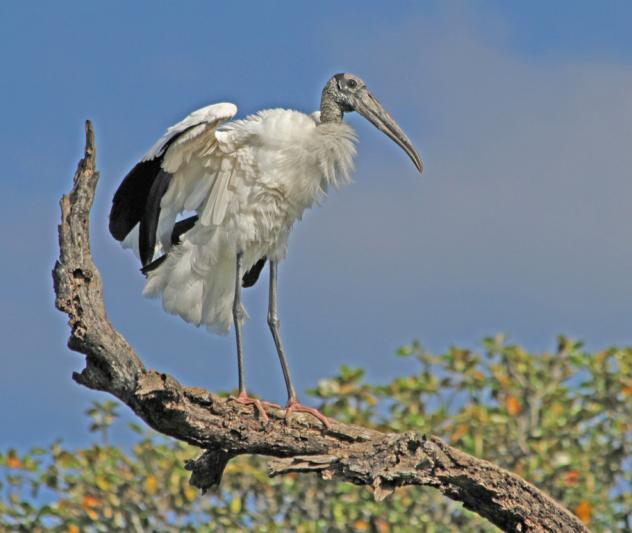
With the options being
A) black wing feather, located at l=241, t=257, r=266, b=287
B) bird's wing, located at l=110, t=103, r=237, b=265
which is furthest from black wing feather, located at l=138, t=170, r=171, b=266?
black wing feather, located at l=241, t=257, r=266, b=287

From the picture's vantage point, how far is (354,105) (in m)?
7.10

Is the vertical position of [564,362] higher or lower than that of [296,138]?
higher

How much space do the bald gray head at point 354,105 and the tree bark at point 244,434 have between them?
2099 millimetres

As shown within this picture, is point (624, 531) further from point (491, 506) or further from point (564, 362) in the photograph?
point (491, 506)

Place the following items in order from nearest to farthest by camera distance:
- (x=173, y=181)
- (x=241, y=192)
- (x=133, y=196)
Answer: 1. (x=133, y=196)
2. (x=173, y=181)
3. (x=241, y=192)

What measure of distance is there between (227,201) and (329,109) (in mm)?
843

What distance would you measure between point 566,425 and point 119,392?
18.0ft

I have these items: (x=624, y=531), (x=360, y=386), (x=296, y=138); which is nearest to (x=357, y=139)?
(x=296, y=138)

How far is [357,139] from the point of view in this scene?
688 cm

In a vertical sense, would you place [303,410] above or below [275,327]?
below

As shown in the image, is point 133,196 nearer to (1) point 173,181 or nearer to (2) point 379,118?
(1) point 173,181

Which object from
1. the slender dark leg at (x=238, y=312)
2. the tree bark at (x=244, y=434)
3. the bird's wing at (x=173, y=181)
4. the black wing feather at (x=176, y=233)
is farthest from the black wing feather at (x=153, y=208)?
the tree bark at (x=244, y=434)

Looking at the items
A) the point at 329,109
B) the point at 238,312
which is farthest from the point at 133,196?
the point at 329,109

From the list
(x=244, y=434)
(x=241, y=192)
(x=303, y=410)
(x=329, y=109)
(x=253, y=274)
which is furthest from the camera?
(x=253, y=274)
